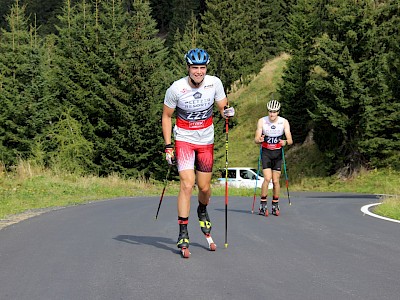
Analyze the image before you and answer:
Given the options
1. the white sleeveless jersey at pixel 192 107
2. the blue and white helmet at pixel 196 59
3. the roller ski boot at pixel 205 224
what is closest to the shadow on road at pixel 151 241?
the roller ski boot at pixel 205 224

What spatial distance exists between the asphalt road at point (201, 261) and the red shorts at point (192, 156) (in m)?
1.03

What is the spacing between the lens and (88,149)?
3331 cm

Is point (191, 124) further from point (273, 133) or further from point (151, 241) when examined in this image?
point (273, 133)

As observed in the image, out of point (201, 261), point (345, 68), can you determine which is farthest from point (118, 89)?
point (201, 261)

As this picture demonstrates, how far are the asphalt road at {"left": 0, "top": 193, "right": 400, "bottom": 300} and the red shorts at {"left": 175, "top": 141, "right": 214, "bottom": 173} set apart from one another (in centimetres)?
103

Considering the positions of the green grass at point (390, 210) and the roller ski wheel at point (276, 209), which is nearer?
the green grass at point (390, 210)

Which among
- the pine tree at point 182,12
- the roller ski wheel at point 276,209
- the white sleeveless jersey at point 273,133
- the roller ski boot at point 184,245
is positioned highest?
the pine tree at point 182,12

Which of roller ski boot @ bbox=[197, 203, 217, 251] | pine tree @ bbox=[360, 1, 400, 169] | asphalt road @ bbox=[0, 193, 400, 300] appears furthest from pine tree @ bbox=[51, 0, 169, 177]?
roller ski boot @ bbox=[197, 203, 217, 251]

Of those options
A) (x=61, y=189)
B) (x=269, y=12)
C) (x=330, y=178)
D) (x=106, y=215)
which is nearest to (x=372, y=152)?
(x=330, y=178)

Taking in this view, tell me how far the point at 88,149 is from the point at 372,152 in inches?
625

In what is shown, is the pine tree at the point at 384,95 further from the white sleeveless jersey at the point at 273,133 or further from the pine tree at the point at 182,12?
the pine tree at the point at 182,12

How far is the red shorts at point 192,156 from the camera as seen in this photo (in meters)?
6.99

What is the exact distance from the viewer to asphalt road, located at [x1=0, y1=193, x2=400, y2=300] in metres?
4.98

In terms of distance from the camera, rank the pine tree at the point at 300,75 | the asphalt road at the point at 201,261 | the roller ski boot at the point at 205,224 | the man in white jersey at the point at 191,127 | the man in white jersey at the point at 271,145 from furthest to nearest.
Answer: the pine tree at the point at 300,75, the man in white jersey at the point at 271,145, the roller ski boot at the point at 205,224, the man in white jersey at the point at 191,127, the asphalt road at the point at 201,261
